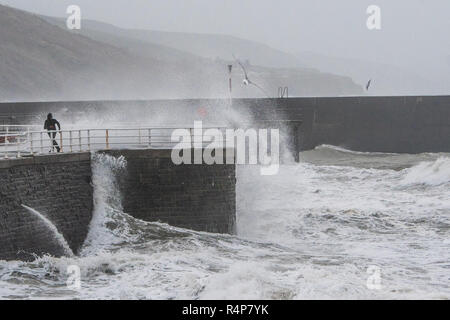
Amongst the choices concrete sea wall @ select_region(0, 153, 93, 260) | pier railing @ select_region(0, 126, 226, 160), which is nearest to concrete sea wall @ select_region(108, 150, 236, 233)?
pier railing @ select_region(0, 126, 226, 160)

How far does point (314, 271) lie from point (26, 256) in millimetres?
6245

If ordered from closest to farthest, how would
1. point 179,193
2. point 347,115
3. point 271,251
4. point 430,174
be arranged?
point 271,251
point 179,193
point 430,174
point 347,115

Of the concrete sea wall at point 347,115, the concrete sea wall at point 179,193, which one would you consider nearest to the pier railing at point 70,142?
the concrete sea wall at point 179,193

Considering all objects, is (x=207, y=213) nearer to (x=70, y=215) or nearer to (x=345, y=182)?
(x=70, y=215)

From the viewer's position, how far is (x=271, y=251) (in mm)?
20281

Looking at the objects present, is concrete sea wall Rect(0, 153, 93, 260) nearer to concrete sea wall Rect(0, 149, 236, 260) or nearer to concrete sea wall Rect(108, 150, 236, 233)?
concrete sea wall Rect(0, 149, 236, 260)

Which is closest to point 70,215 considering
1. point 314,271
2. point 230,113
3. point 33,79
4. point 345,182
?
point 314,271

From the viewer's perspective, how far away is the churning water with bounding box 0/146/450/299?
15164 millimetres

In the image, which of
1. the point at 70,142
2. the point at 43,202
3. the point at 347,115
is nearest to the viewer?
the point at 43,202

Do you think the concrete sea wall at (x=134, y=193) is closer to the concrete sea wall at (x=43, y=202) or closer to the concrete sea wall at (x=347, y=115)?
the concrete sea wall at (x=43, y=202)

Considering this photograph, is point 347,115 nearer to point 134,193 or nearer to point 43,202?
point 134,193

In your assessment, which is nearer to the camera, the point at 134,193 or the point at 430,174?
the point at 134,193

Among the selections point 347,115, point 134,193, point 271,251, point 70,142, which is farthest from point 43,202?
point 347,115

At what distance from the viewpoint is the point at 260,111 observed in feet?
148
